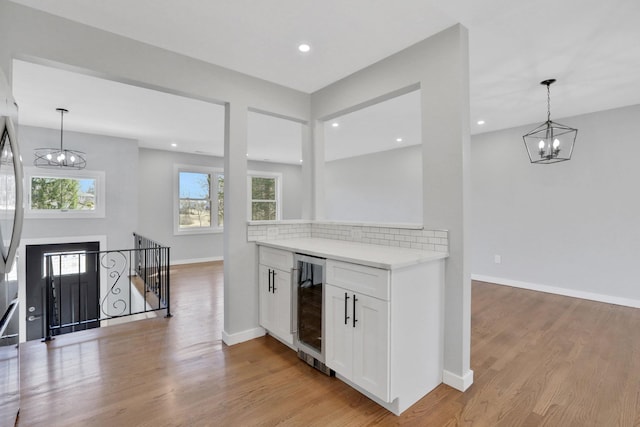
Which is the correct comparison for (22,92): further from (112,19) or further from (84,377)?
(84,377)

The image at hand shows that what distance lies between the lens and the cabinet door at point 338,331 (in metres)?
1.96

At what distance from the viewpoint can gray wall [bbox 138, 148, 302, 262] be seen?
6.39 meters

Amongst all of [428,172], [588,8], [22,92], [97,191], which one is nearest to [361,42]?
[428,172]

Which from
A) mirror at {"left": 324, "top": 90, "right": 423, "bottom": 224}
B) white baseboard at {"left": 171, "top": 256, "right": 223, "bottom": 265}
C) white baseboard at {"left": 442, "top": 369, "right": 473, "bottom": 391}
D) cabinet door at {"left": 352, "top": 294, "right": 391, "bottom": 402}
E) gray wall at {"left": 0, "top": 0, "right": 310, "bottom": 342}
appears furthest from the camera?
white baseboard at {"left": 171, "top": 256, "right": 223, "bottom": 265}

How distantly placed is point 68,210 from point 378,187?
599cm

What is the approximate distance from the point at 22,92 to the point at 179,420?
388 cm

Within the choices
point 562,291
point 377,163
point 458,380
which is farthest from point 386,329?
point 377,163

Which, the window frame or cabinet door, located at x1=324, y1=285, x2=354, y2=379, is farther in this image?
the window frame

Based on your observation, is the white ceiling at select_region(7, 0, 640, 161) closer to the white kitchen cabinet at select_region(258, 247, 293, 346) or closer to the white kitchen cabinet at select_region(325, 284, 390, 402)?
the white kitchen cabinet at select_region(258, 247, 293, 346)

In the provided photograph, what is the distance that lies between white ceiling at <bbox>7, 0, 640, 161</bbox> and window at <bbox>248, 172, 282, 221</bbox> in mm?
5334

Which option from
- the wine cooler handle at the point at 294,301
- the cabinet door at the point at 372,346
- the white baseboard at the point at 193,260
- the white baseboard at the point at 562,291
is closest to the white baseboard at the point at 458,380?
the cabinet door at the point at 372,346

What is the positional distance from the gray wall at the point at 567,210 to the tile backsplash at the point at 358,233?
11.0ft

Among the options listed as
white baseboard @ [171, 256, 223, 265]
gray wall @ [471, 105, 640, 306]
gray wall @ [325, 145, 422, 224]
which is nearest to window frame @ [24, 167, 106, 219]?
white baseboard @ [171, 256, 223, 265]

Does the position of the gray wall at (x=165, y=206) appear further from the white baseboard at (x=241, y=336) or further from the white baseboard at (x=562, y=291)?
the white baseboard at (x=562, y=291)
